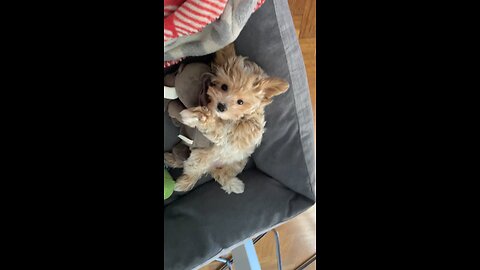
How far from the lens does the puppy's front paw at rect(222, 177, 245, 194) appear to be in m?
1.61

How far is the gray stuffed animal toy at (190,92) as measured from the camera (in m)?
1.33

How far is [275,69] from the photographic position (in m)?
1.39

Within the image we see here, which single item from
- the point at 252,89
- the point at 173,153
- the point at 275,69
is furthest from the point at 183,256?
the point at 275,69

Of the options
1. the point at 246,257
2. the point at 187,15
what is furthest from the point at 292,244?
the point at 187,15

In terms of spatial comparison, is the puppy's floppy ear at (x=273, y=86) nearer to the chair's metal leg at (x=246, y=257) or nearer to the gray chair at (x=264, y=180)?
the gray chair at (x=264, y=180)

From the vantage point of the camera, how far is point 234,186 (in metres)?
1.60

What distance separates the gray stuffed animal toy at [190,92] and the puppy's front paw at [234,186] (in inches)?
8.4

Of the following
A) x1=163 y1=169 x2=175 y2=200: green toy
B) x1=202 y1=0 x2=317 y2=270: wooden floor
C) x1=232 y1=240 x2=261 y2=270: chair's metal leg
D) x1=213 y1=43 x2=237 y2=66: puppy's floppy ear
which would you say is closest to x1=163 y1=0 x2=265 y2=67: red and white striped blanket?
x1=213 y1=43 x2=237 y2=66: puppy's floppy ear

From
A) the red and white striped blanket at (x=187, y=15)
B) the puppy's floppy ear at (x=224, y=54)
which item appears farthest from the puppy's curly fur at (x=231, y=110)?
the red and white striped blanket at (x=187, y=15)

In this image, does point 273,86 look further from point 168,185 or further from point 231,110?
point 168,185

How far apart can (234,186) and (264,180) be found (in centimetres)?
15

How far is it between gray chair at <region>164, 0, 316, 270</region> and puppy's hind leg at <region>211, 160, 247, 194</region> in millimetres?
32
